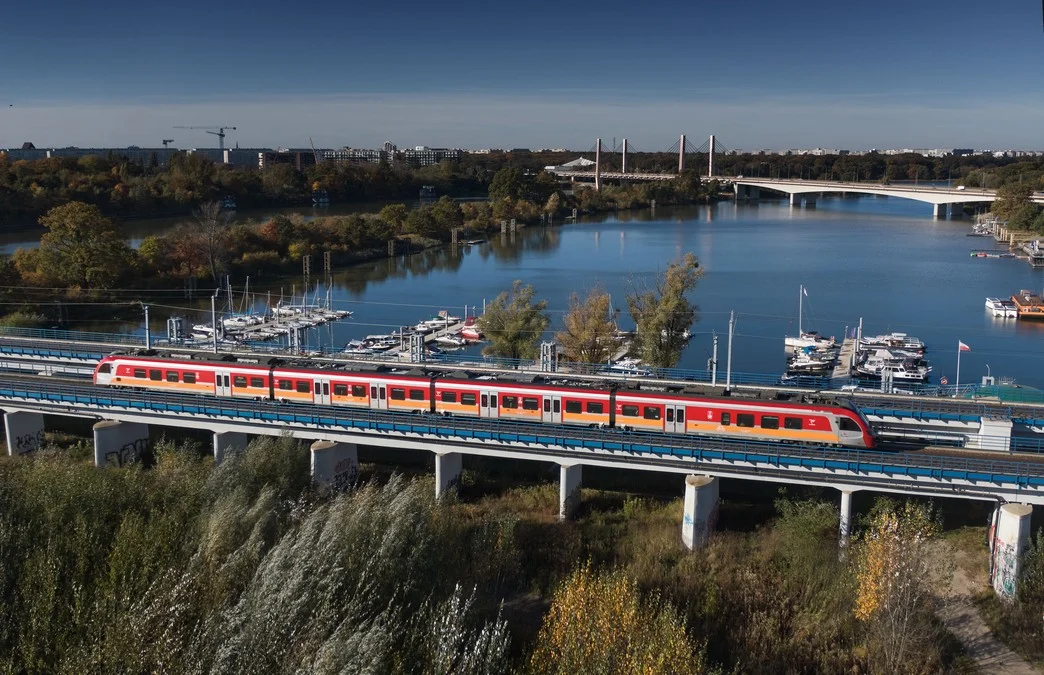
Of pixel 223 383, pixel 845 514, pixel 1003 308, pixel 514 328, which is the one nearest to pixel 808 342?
pixel 514 328

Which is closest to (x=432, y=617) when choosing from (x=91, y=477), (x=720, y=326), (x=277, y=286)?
(x=91, y=477)

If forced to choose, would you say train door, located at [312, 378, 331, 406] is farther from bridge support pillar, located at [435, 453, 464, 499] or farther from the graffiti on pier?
the graffiti on pier

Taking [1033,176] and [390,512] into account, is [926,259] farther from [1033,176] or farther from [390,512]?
[390,512]

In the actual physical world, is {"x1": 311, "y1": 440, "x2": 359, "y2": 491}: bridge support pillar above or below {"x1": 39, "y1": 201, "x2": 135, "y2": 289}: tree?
below

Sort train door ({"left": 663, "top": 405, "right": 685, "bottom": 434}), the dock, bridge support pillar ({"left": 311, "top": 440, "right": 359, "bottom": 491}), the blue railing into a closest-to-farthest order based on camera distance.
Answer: the blue railing → train door ({"left": 663, "top": 405, "right": 685, "bottom": 434}) → bridge support pillar ({"left": 311, "top": 440, "right": 359, "bottom": 491}) → the dock

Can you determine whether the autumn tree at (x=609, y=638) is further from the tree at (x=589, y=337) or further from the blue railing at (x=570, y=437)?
the tree at (x=589, y=337)

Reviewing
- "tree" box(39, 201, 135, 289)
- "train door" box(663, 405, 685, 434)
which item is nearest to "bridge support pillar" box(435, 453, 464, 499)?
"train door" box(663, 405, 685, 434)

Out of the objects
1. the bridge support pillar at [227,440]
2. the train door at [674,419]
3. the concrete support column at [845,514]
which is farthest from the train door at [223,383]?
the concrete support column at [845,514]
